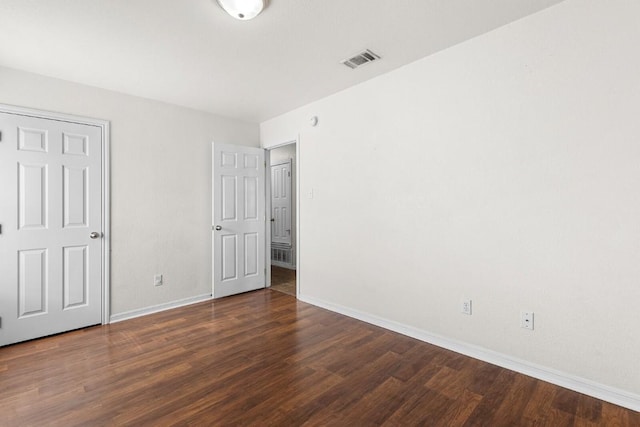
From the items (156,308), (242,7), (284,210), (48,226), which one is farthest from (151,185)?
(284,210)

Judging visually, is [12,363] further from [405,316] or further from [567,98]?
[567,98]

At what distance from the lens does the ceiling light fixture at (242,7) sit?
1896 mm

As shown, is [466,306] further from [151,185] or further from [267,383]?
[151,185]

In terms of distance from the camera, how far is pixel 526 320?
86.4 inches

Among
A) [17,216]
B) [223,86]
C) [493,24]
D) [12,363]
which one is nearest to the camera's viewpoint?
[493,24]

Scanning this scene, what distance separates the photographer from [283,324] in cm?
316

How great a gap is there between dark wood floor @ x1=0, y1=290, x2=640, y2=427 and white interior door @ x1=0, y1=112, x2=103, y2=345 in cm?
28

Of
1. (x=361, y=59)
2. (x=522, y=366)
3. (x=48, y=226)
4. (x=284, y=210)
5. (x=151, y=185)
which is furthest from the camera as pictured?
(x=284, y=210)

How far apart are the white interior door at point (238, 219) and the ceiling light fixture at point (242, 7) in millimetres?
2223

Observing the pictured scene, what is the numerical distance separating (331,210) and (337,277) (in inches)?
31.0

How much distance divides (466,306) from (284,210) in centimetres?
408

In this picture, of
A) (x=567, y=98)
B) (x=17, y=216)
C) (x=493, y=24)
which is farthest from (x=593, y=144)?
(x=17, y=216)

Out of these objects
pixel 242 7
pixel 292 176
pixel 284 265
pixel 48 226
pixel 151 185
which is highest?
pixel 242 7

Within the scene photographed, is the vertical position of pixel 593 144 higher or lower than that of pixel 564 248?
higher
